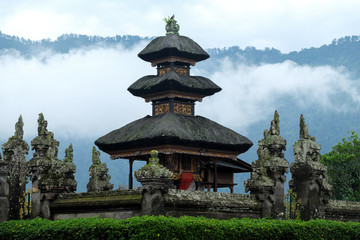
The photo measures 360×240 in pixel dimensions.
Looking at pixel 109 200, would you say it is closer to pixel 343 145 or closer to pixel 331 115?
pixel 343 145

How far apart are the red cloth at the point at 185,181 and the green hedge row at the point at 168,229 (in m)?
14.2

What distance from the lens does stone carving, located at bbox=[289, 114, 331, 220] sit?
24234 millimetres

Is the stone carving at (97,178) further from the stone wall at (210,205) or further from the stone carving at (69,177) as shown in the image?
the stone wall at (210,205)

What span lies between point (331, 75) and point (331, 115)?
73.6ft

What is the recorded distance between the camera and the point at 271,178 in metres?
24.2

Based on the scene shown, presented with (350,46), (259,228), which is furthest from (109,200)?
(350,46)

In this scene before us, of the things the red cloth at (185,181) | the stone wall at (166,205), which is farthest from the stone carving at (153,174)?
the red cloth at (185,181)

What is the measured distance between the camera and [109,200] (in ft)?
74.6

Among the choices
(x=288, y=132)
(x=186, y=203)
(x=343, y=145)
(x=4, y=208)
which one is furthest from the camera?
(x=288, y=132)

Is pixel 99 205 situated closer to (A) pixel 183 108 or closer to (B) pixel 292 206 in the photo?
(B) pixel 292 206

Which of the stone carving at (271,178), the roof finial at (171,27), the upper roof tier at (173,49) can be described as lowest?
the stone carving at (271,178)

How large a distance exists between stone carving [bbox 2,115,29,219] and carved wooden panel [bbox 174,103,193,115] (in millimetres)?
13145

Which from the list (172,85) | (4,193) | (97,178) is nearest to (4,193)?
(4,193)

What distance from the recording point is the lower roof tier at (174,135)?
33.9 m
